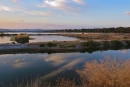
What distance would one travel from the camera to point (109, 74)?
6.09 m

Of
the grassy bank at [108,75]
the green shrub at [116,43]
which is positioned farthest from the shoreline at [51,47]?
the grassy bank at [108,75]

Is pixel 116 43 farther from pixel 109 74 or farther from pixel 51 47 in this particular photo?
pixel 109 74

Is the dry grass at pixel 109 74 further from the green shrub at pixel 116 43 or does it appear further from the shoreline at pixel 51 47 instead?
the green shrub at pixel 116 43

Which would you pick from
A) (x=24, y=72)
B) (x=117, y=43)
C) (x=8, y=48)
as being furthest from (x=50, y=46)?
(x=24, y=72)

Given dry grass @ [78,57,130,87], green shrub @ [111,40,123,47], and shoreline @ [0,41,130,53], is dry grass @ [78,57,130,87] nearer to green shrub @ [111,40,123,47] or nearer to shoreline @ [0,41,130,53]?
shoreline @ [0,41,130,53]

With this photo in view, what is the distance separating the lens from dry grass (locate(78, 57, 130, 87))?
580 centimetres

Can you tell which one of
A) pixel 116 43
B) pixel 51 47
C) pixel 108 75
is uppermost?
pixel 108 75

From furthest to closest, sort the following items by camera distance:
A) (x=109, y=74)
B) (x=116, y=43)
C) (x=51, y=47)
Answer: (x=116, y=43)
(x=51, y=47)
(x=109, y=74)

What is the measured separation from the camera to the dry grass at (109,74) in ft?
19.0

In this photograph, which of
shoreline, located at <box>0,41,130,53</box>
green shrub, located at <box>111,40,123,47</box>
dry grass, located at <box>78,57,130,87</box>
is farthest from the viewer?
green shrub, located at <box>111,40,123,47</box>

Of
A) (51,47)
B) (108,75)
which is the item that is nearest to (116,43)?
(51,47)

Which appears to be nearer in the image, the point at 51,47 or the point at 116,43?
the point at 51,47

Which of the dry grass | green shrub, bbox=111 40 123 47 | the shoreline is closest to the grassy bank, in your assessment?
the dry grass

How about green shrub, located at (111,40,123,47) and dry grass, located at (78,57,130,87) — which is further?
green shrub, located at (111,40,123,47)
